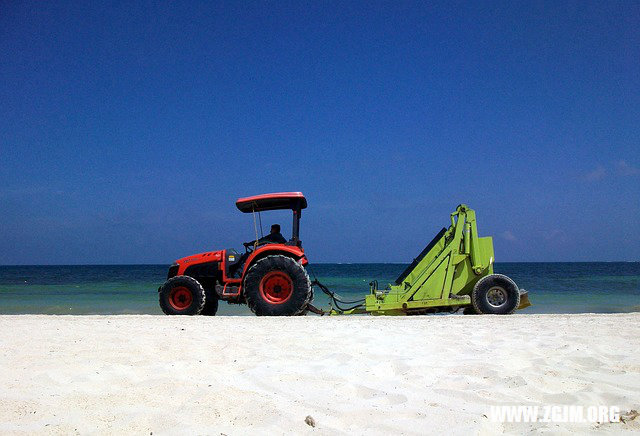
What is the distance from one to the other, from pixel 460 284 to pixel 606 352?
4.06 metres

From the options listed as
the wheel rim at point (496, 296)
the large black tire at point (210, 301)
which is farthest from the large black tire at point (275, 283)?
the wheel rim at point (496, 296)

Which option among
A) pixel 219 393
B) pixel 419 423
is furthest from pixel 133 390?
pixel 419 423

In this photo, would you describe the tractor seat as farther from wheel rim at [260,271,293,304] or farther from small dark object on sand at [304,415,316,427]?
small dark object on sand at [304,415,316,427]

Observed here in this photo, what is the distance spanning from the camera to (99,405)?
2.80m

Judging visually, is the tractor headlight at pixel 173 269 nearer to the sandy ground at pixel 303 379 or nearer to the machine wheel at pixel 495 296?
the sandy ground at pixel 303 379

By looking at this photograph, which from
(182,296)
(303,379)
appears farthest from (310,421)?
(182,296)

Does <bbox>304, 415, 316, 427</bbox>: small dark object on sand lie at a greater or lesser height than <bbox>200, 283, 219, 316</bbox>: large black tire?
lesser

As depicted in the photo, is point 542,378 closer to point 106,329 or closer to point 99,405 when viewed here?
point 99,405

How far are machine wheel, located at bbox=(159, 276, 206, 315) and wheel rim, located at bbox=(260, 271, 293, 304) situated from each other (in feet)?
4.14

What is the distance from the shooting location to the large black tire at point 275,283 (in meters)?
8.09

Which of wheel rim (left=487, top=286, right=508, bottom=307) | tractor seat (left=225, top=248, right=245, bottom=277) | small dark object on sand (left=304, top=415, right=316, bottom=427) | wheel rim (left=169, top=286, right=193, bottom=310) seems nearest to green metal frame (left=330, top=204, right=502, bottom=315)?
wheel rim (left=487, top=286, right=508, bottom=307)

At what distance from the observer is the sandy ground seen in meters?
2.59

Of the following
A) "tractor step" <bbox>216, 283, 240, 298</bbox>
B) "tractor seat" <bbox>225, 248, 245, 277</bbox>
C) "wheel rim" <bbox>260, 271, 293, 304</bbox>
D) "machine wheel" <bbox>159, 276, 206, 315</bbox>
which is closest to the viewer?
"wheel rim" <bbox>260, 271, 293, 304</bbox>

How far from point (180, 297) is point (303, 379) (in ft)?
19.5
